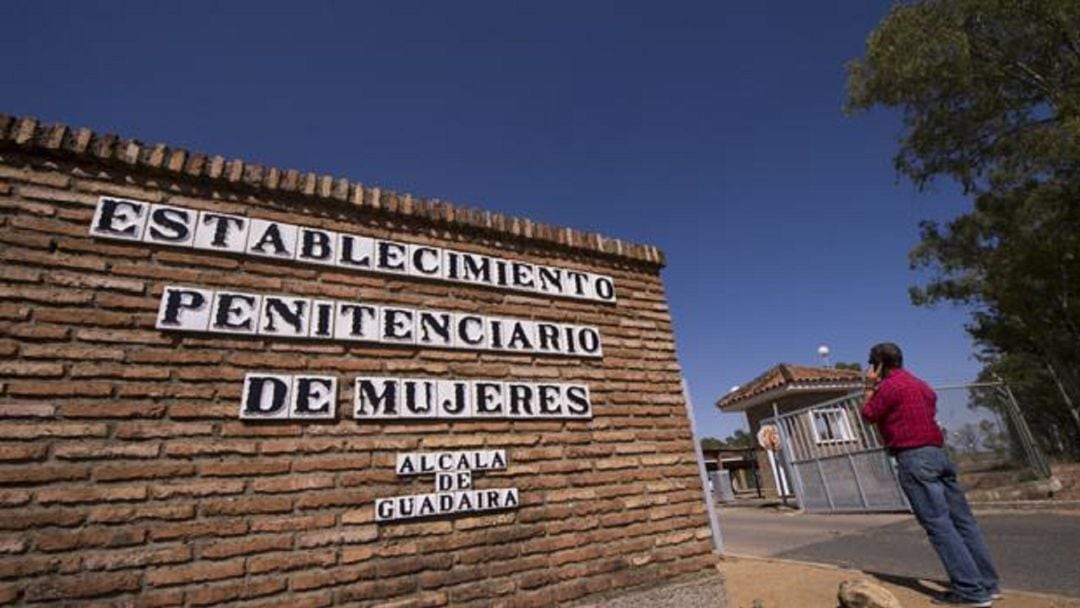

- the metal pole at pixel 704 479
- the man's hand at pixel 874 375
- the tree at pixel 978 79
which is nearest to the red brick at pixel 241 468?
the metal pole at pixel 704 479

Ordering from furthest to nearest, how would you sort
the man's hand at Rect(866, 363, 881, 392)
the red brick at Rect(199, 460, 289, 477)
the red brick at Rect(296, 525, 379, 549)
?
1. the man's hand at Rect(866, 363, 881, 392)
2. the red brick at Rect(296, 525, 379, 549)
3. the red brick at Rect(199, 460, 289, 477)

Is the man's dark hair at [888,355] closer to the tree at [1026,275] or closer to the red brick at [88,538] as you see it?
the red brick at [88,538]

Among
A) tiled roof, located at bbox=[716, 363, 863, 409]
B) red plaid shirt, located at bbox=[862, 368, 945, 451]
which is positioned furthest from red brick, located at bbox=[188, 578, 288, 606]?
tiled roof, located at bbox=[716, 363, 863, 409]

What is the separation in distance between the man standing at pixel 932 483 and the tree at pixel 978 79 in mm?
8707

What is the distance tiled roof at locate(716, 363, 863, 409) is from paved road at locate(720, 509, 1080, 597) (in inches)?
237

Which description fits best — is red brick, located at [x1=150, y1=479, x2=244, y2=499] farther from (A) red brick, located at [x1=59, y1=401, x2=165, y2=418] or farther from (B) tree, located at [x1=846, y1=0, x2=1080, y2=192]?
(B) tree, located at [x1=846, y1=0, x2=1080, y2=192]

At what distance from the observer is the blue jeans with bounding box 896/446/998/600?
3783mm

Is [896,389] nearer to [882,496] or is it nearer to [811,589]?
[811,589]

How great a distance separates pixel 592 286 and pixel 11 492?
13.1ft

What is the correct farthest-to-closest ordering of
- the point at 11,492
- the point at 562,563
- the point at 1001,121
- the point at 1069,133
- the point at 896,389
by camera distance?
the point at 1001,121 < the point at 1069,133 < the point at 896,389 < the point at 562,563 < the point at 11,492

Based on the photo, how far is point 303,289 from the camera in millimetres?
3646

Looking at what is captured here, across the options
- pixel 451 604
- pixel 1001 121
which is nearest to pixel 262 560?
pixel 451 604

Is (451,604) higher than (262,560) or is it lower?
lower

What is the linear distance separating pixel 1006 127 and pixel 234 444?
15525 millimetres
